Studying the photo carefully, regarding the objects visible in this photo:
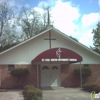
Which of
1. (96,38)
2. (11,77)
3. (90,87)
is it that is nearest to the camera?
(90,87)

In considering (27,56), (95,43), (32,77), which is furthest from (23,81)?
(95,43)

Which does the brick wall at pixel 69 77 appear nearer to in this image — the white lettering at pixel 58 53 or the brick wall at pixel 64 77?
the brick wall at pixel 64 77

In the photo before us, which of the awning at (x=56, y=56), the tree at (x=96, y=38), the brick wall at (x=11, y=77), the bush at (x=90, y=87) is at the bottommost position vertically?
the bush at (x=90, y=87)

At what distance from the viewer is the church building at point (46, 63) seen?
21188 mm

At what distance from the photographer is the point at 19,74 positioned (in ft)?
66.9

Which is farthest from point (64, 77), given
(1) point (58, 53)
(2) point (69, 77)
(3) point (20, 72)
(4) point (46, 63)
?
(1) point (58, 53)

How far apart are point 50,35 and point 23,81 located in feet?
18.7

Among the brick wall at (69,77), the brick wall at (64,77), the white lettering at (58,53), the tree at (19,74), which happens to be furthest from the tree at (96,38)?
the white lettering at (58,53)

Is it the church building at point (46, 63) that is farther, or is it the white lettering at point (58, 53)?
the church building at point (46, 63)

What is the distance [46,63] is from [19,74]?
3.22 meters

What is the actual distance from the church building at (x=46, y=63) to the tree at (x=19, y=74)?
0.53 metres

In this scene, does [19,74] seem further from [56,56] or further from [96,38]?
[96,38]

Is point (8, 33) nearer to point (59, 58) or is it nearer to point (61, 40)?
point (61, 40)

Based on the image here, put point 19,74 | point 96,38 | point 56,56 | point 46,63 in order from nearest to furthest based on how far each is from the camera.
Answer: point 56,56
point 19,74
point 46,63
point 96,38
